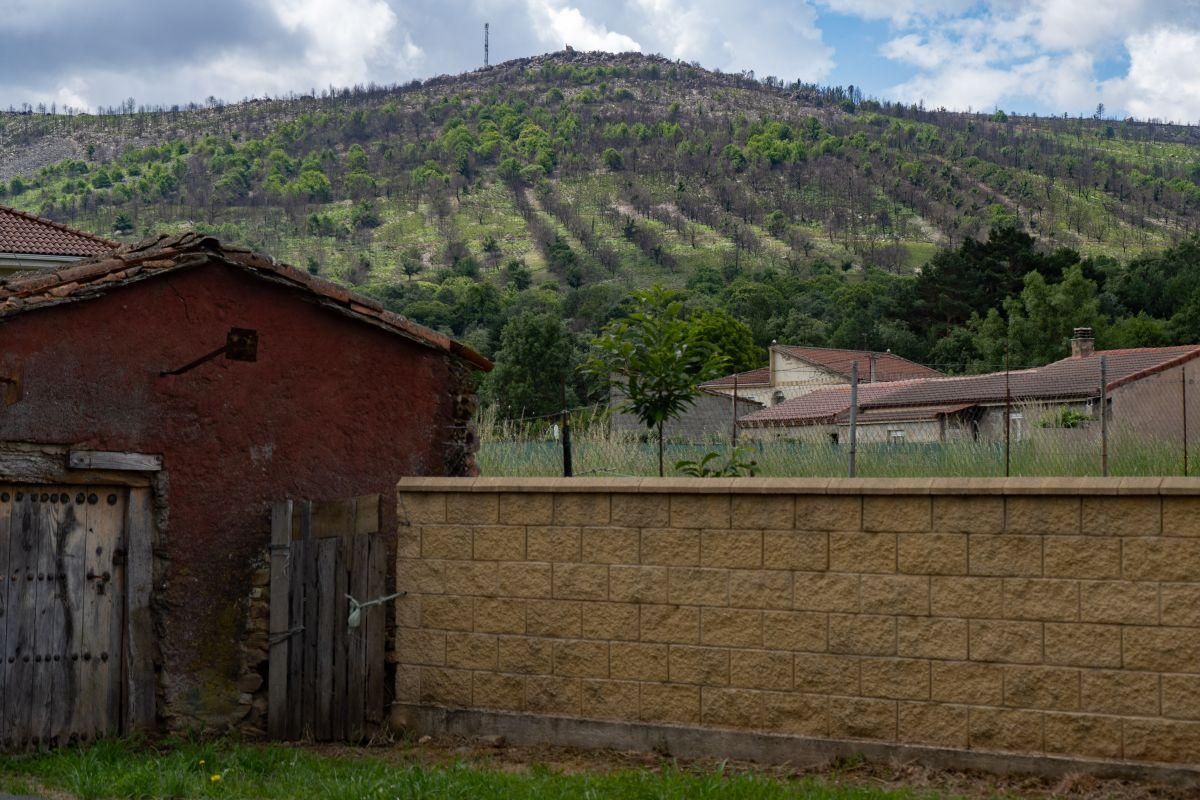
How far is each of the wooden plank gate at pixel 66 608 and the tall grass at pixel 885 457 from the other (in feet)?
20.1

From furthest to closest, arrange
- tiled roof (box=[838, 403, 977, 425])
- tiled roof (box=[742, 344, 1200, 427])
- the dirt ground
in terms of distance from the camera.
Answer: tiled roof (box=[838, 403, 977, 425]), tiled roof (box=[742, 344, 1200, 427]), the dirt ground

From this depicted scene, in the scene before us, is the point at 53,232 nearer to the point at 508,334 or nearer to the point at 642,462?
the point at 642,462

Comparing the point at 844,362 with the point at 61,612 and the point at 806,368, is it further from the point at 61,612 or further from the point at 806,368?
the point at 61,612

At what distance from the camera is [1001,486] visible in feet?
26.4

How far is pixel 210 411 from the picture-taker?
1068 cm

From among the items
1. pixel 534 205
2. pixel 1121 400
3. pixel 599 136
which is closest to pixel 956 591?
pixel 1121 400

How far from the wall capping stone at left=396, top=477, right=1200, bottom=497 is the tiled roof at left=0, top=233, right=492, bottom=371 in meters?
2.02

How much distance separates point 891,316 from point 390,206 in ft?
344

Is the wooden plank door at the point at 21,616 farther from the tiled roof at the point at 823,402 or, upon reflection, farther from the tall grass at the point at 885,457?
the tiled roof at the point at 823,402

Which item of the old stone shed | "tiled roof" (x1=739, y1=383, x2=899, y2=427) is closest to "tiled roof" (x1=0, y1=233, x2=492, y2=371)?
the old stone shed

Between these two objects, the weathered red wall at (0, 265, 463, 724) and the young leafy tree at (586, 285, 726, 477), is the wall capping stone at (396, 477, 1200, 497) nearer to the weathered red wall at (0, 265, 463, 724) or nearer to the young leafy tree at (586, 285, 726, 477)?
the weathered red wall at (0, 265, 463, 724)

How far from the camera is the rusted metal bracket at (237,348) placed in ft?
34.9

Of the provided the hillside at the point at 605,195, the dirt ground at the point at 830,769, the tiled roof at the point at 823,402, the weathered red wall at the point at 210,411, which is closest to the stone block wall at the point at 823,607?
the dirt ground at the point at 830,769

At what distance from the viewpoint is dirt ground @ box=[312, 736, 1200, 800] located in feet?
24.5
